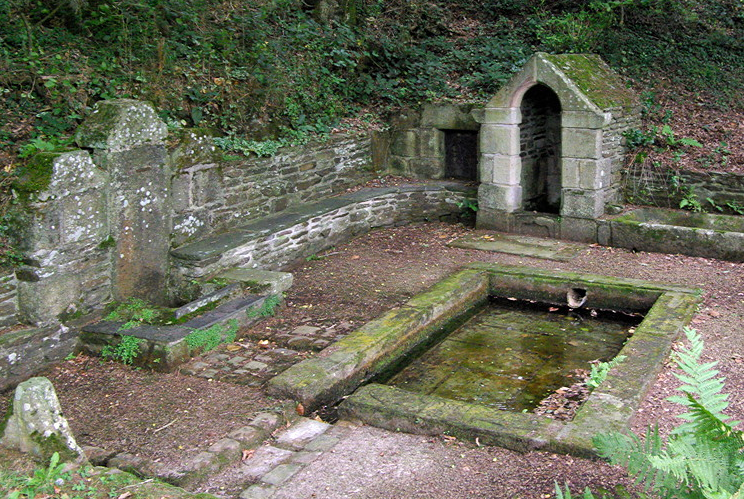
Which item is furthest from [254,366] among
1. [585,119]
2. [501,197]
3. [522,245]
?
[585,119]

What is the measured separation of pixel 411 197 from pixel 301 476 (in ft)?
23.1

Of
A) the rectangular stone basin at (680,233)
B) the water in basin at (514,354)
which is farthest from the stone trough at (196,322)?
the rectangular stone basin at (680,233)

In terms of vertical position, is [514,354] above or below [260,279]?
below

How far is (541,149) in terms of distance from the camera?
452 inches

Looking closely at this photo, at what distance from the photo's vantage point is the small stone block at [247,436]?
5.41 meters

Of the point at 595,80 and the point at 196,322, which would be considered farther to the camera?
the point at 595,80

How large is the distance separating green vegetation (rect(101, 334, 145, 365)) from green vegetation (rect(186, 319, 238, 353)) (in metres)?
0.43

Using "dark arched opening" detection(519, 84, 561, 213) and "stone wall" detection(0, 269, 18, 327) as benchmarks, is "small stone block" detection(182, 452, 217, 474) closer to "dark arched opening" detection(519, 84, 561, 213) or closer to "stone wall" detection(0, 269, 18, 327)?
"stone wall" detection(0, 269, 18, 327)

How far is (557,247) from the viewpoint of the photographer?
10.2 m

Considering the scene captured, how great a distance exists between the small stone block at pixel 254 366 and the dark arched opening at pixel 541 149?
5.63 m

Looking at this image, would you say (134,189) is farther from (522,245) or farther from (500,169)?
(500,169)

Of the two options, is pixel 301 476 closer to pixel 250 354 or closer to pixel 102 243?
pixel 250 354

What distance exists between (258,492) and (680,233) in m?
6.82

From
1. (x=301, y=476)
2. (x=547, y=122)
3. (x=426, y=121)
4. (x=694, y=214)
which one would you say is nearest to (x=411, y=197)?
(x=426, y=121)
